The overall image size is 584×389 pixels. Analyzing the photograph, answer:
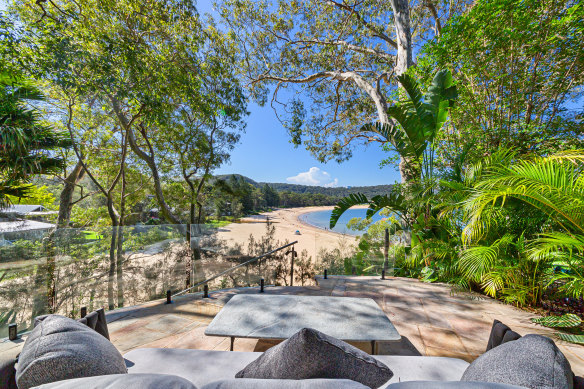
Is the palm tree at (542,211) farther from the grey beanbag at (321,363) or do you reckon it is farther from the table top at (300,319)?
the grey beanbag at (321,363)

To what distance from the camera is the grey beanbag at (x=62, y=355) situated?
775 millimetres

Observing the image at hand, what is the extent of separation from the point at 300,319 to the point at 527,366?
1393 mm

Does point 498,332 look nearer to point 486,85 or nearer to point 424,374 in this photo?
point 424,374

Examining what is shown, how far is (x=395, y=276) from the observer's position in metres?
4.63

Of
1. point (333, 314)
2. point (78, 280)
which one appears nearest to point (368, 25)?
point (333, 314)

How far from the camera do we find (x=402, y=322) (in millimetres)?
2527

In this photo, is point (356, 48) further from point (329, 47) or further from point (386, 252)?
point (386, 252)

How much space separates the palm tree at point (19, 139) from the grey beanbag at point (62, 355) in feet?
11.7

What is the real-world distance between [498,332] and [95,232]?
4713 millimetres

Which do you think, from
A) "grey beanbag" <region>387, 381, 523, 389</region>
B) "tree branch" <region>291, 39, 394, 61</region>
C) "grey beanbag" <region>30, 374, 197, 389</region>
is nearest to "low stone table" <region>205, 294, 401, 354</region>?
"grey beanbag" <region>387, 381, 523, 389</region>

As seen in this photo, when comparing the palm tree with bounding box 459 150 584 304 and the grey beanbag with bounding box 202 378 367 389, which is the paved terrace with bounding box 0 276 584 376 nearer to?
the palm tree with bounding box 459 150 584 304

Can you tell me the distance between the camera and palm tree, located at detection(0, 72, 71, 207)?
3072 millimetres

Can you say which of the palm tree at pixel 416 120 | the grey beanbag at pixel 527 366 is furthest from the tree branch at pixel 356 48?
the grey beanbag at pixel 527 366

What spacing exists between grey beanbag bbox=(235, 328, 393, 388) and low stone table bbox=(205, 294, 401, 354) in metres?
0.79
